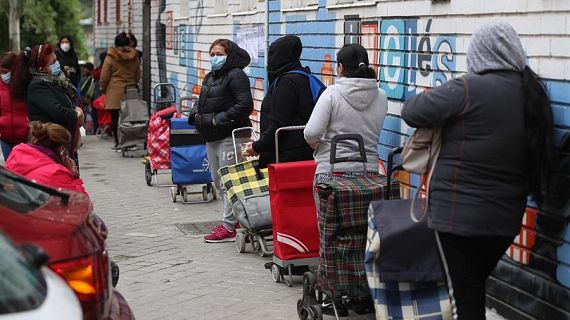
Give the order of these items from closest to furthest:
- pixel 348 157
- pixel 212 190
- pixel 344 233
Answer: pixel 344 233, pixel 348 157, pixel 212 190

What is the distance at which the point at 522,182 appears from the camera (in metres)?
5.28

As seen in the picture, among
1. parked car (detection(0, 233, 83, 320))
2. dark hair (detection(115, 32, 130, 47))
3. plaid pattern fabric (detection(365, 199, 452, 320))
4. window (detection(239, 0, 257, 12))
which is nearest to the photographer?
parked car (detection(0, 233, 83, 320))

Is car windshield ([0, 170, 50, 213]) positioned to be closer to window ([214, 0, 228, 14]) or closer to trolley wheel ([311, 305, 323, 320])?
trolley wheel ([311, 305, 323, 320])

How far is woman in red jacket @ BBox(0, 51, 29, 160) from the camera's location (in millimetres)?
9688

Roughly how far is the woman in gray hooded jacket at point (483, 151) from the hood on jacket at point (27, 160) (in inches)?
126

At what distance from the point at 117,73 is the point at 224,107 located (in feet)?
29.8

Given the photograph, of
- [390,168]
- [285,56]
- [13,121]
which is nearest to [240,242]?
[285,56]

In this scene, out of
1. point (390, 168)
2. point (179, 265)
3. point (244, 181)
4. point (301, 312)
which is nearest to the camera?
point (390, 168)

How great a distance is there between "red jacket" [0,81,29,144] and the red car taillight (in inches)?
211

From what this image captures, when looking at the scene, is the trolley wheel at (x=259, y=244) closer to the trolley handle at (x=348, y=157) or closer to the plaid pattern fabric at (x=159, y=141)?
the trolley handle at (x=348, y=157)

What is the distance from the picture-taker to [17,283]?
371 centimetres

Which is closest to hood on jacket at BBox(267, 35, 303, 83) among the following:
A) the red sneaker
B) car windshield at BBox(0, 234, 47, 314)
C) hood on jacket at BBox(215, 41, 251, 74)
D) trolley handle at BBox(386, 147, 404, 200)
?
hood on jacket at BBox(215, 41, 251, 74)

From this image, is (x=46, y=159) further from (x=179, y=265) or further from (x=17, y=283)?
(x=17, y=283)

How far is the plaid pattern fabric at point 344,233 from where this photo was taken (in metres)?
6.47
